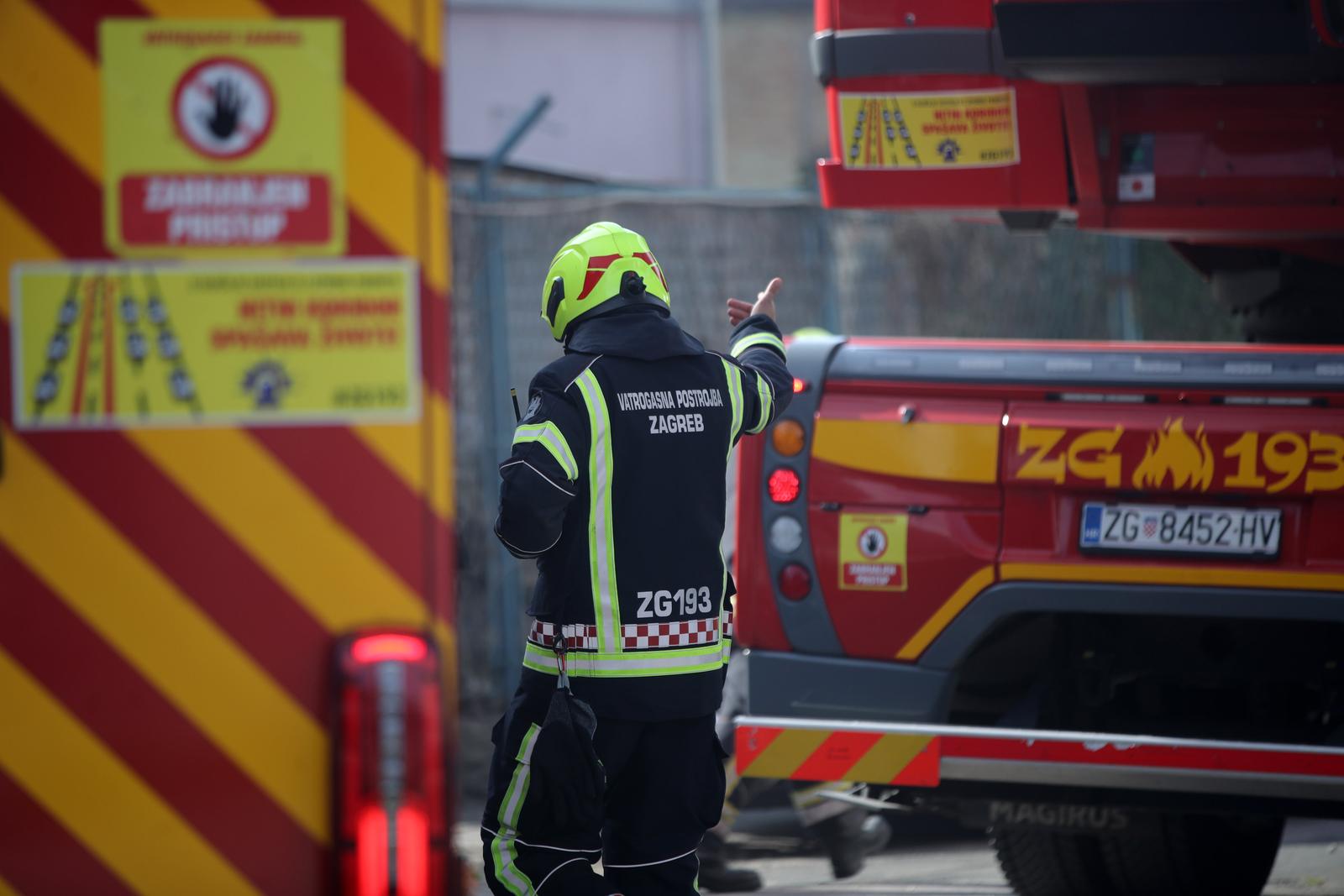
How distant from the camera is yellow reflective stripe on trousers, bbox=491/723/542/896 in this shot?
4254mm

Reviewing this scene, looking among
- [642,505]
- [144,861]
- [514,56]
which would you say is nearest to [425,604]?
[144,861]

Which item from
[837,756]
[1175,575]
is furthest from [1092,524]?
[837,756]

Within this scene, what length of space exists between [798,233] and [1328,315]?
368 centimetres

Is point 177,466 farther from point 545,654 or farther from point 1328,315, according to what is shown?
point 1328,315

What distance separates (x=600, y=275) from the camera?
Result: 14.6ft

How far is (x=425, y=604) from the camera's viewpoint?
2023mm

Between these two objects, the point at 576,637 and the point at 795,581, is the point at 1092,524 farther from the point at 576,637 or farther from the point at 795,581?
the point at 576,637

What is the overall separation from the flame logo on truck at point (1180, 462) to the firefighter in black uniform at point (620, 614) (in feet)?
3.91

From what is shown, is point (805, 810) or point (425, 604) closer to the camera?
point (425, 604)

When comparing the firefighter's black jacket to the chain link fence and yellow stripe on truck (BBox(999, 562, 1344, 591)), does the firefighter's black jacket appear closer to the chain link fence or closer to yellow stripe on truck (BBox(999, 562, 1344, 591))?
yellow stripe on truck (BBox(999, 562, 1344, 591))

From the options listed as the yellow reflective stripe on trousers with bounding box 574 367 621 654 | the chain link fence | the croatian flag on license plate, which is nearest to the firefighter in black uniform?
the yellow reflective stripe on trousers with bounding box 574 367 621 654

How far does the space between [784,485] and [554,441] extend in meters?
1.06

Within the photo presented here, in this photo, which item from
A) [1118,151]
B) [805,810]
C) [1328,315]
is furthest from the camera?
[805,810]

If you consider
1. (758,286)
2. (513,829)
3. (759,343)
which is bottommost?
(513,829)
